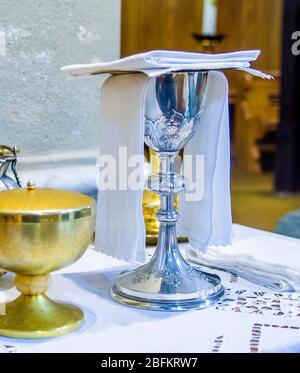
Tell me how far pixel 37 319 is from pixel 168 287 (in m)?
0.16

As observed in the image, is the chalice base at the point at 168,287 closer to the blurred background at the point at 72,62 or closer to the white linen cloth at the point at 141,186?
the white linen cloth at the point at 141,186

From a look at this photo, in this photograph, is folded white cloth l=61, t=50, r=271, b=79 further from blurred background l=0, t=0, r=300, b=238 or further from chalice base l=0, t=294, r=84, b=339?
blurred background l=0, t=0, r=300, b=238

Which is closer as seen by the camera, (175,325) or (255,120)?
(175,325)

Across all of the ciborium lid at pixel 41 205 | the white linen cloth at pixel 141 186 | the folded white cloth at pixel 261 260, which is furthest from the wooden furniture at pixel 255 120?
the ciborium lid at pixel 41 205

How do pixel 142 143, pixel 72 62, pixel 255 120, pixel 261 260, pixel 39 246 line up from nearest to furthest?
pixel 39 246 < pixel 142 143 < pixel 261 260 < pixel 72 62 < pixel 255 120

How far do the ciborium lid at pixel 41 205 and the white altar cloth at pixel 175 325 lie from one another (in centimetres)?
12

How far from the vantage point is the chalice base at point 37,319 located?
620 mm

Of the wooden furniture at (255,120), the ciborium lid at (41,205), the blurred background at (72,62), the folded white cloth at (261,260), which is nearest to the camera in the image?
the ciborium lid at (41,205)

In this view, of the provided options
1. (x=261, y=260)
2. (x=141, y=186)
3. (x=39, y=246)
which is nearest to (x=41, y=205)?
(x=39, y=246)

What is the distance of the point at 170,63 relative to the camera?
2.16 feet

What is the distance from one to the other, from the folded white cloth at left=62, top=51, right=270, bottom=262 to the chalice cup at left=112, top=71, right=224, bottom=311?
2 cm

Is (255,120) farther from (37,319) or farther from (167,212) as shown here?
(37,319)
